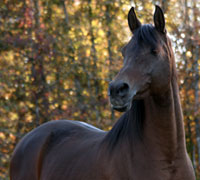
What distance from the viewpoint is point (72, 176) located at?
3328 millimetres

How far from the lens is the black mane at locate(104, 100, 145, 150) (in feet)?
9.26

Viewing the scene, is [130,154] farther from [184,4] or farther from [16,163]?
[184,4]

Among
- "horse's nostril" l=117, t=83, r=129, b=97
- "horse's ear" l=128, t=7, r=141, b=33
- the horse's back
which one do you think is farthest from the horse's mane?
the horse's back

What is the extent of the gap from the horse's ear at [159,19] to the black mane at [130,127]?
549 mm

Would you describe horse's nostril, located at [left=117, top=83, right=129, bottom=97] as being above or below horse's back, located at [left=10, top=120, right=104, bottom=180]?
above

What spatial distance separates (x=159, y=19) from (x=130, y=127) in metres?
0.83

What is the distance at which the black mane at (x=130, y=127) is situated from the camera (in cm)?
282

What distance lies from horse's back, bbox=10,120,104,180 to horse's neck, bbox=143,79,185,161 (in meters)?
1.06

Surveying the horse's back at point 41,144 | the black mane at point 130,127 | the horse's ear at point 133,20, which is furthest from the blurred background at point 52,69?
the horse's ear at point 133,20

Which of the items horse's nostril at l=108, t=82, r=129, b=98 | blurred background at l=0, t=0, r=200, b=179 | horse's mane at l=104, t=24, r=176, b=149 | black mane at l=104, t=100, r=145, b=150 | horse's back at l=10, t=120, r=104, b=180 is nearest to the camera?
horse's nostril at l=108, t=82, r=129, b=98

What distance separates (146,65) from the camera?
2551mm

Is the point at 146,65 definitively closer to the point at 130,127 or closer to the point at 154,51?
the point at 154,51

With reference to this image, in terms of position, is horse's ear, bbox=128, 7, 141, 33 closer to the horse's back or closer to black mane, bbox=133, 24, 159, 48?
black mane, bbox=133, 24, 159, 48

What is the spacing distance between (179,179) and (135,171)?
31 centimetres
